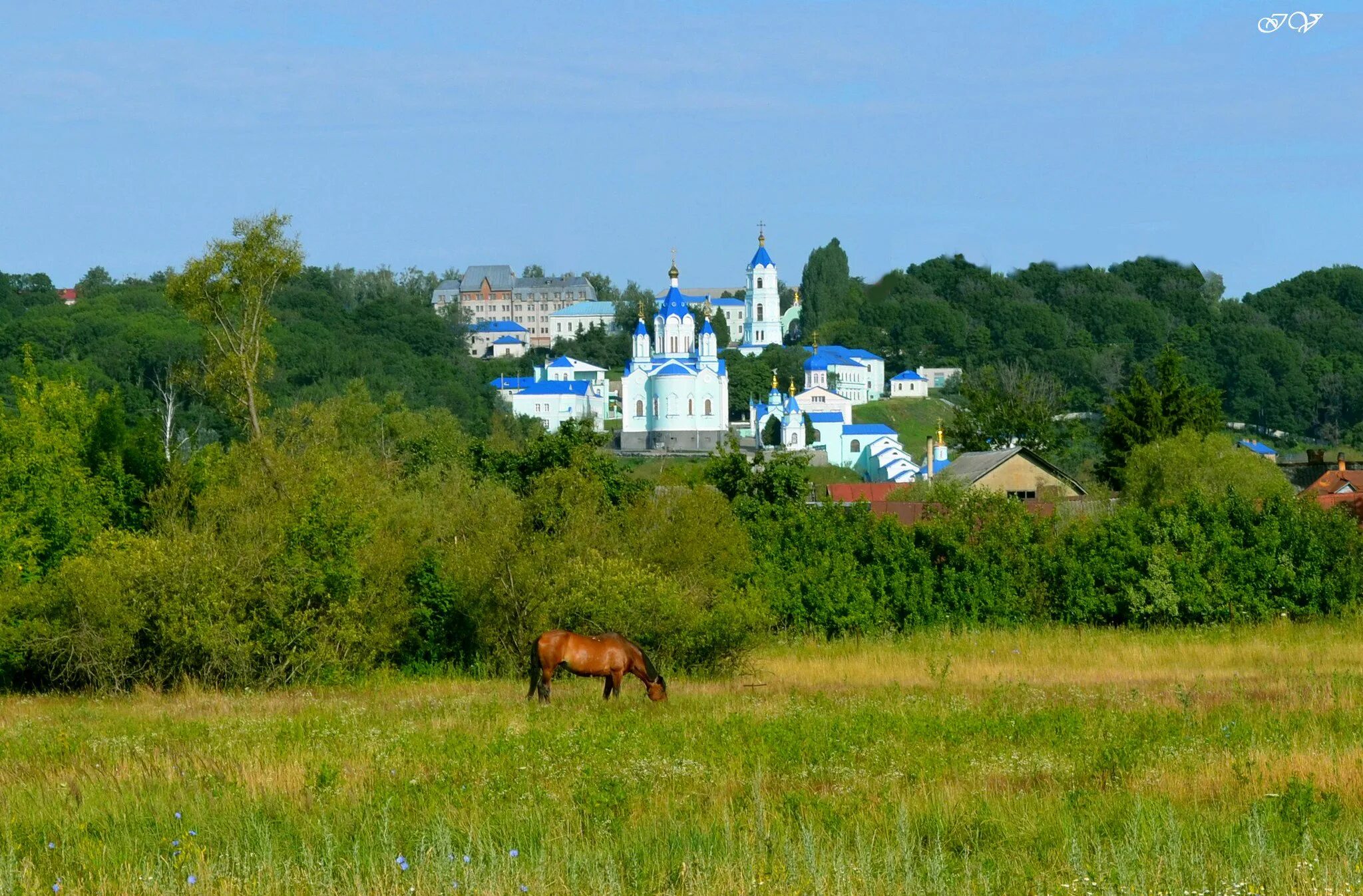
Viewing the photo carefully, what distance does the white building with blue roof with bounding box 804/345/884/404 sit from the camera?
14038 cm

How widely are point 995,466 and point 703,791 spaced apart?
38.9 metres

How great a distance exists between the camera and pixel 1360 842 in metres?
9.02

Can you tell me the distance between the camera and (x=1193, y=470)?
1590 inches

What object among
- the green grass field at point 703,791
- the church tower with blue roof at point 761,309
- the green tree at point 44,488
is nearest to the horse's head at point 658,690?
the green grass field at point 703,791

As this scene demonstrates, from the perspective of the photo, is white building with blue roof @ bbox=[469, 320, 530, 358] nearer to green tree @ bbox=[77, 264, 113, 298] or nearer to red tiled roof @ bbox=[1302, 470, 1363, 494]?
green tree @ bbox=[77, 264, 113, 298]

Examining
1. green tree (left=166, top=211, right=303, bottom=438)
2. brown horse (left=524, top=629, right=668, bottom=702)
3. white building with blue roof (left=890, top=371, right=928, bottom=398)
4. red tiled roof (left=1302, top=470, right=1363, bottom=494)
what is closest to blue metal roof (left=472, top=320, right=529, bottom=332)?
white building with blue roof (left=890, top=371, right=928, bottom=398)

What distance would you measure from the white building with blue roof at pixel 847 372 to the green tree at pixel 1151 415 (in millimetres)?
83703

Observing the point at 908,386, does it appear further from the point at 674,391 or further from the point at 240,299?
the point at 240,299

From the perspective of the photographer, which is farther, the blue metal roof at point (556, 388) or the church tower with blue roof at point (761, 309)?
the church tower with blue roof at point (761, 309)

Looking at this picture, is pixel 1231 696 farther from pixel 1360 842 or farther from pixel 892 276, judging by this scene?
pixel 892 276

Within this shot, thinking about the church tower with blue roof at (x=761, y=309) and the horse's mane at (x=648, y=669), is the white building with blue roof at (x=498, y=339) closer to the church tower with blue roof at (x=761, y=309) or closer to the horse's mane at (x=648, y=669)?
the church tower with blue roof at (x=761, y=309)

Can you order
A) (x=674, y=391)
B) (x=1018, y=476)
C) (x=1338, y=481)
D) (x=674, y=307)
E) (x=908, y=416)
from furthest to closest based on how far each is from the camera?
(x=908, y=416) < (x=674, y=307) < (x=674, y=391) < (x=1338, y=481) < (x=1018, y=476)

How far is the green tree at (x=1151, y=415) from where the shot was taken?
52625 millimetres

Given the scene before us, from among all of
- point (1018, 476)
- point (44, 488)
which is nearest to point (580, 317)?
point (1018, 476)
